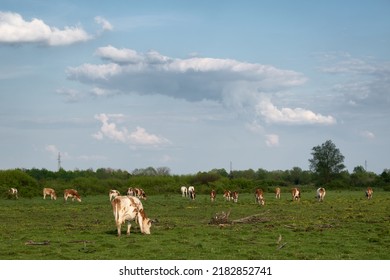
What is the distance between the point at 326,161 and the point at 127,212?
103247 mm

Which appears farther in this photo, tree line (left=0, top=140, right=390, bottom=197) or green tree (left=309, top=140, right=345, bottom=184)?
green tree (left=309, top=140, right=345, bottom=184)

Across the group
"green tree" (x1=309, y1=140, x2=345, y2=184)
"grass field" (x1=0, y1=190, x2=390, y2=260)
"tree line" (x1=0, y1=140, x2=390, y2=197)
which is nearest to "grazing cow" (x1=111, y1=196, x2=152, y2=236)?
"grass field" (x1=0, y1=190, x2=390, y2=260)

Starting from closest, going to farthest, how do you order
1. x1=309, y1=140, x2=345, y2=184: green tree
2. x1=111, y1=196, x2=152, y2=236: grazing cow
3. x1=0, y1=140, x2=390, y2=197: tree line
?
x1=111, y1=196, x2=152, y2=236: grazing cow < x1=0, y1=140, x2=390, y2=197: tree line < x1=309, y1=140, x2=345, y2=184: green tree

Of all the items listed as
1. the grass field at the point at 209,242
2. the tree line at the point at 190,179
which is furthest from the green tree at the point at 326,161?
the grass field at the point at 209,242

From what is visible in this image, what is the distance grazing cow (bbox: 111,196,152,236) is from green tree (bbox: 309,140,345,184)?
3986 inches

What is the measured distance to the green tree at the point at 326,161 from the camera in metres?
122

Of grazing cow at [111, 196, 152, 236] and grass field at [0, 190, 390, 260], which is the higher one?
grazing cow at [111, 196, 152, 236]

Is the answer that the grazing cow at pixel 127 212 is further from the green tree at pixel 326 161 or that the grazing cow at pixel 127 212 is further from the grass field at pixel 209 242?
the green tree at pixel 326 161

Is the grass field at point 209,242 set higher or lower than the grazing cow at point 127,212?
lower

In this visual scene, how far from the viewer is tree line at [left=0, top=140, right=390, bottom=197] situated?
84500 millimetres

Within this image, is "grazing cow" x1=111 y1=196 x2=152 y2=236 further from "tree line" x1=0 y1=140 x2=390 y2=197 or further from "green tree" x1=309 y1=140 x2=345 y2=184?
"green tree" x1=309 y1=140 x2=345 y2=184
